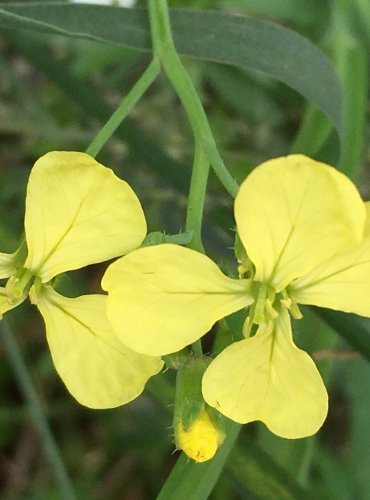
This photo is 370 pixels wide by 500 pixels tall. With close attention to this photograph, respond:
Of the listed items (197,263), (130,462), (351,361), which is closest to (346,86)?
(351,361)

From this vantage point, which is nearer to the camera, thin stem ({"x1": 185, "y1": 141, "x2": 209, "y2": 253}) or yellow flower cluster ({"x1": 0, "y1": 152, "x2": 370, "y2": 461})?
yellow flower cluster ({"x1": 0, "y1": 152, "x2": 370, "y2": 461})

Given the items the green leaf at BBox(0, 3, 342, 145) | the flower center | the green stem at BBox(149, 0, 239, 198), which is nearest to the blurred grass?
the green leaf at BBox(0, 3, 342, 145)

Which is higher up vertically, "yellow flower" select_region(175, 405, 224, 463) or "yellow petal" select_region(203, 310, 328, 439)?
"yellow petal" select_region(203, 310, 328, 439)

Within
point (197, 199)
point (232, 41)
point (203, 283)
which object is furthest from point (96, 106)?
point (203, 283)

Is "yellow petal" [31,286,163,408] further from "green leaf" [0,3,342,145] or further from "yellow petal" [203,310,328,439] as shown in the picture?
"green leaf" [0,3,342,145]

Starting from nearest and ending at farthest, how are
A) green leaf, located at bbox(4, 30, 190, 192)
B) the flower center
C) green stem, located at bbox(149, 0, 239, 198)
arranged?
the flower center
green stem, located at bbox(149, 0, 239, 198)
green leaf, located at bbox(4, 30, 190, 192)

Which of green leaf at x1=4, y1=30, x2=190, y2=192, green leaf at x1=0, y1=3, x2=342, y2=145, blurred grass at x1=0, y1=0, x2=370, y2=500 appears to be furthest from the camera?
blurred grass at x1=0, y1=0, x2=370, y2=500

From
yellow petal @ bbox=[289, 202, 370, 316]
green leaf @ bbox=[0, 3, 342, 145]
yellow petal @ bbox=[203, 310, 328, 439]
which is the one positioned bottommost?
yellow petal @ bbox=[203, 310, 328, 439]

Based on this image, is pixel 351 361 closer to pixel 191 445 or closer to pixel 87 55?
pixel 191 445
